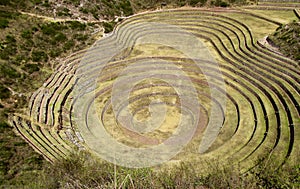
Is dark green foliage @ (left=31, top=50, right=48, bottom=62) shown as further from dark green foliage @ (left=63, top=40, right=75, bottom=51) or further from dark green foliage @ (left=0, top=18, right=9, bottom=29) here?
dark green foliage @ (left=0, top=18, right=9, bottom=29)

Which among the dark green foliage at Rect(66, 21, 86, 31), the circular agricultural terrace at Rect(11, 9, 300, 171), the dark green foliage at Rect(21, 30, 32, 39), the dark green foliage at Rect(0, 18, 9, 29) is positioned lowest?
the circular agricultural terrace at Rect(11, 9, 300, 171)

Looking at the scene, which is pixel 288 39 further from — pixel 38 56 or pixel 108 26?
pixel 38 56

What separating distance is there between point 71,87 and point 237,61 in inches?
764

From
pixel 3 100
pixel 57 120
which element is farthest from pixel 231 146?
pixel 3 100

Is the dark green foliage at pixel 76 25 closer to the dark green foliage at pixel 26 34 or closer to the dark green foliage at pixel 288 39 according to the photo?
the dark green foliage at pixel 26 34

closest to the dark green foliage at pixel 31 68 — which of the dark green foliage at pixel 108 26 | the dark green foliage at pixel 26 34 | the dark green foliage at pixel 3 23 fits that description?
the dark green foliage at pixel 26 34

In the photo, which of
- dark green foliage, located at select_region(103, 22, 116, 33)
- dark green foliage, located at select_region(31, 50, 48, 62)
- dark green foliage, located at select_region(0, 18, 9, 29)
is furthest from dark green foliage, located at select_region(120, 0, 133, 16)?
dark green foliage, located at select_region(0, 18, 9, 29)

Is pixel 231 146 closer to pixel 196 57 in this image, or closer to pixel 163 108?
pixel 163 108

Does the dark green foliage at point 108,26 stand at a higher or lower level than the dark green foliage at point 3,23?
lower

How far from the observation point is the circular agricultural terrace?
29.7m

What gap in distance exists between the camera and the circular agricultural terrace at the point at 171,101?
2973 centimetres

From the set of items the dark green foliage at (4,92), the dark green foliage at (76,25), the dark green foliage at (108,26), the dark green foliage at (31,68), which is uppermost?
the dark green foliage at (76,25)

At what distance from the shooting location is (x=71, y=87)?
38.1 metres

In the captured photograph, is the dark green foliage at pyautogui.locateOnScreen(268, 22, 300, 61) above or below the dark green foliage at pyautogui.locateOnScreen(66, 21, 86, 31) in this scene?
below
